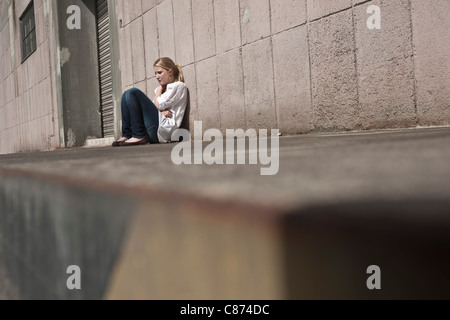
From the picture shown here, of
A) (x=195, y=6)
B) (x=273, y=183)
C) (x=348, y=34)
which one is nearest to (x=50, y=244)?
(x=273, y=183)

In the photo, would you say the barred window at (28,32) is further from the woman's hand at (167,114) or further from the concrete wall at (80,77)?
the woman's hand at (167,114)

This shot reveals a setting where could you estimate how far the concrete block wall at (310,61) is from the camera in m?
2.88

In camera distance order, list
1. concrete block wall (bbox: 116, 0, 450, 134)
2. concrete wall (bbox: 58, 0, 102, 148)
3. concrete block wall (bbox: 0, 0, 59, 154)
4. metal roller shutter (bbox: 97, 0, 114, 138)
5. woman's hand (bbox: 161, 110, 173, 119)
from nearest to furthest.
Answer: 1. concrete block wall (bbox: 116, 0, 450, 134)
2. woman's hand (bbox: 161, 110, 173, 119)
3. metal roller shutter (bbox: 97, 0, 114, 138)
4. concrete wall (bbox: 58, 0, 102, 148)
5. concrete block wall (bbox: 0, 0, 59, 154)

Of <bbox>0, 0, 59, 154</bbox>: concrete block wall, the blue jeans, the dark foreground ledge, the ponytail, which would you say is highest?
<bbox>0, 0, 59, 154</bbox>: concrete block wall

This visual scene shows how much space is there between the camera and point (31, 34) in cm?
1080

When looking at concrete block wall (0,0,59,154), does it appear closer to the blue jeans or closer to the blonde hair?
the blue jeans

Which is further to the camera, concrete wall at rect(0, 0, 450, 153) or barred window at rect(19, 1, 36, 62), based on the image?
barred window at rect(19, 1, 36, 62)

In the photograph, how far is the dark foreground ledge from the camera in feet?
0.67

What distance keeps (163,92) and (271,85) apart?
1.96 m

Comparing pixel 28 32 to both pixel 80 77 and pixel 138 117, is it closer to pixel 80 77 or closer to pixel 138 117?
pixel 80 77

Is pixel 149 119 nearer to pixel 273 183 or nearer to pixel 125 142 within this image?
pixel 125 142

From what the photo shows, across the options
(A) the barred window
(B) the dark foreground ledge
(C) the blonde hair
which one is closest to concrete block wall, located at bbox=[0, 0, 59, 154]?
(A) the barred window

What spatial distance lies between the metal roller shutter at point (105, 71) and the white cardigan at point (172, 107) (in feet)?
10.9

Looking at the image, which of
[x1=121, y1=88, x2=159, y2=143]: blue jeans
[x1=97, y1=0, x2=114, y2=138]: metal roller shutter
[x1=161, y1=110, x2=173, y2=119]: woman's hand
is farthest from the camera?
[x1=97, y1=0, x2=114, y2=138]: metal roller shutter
